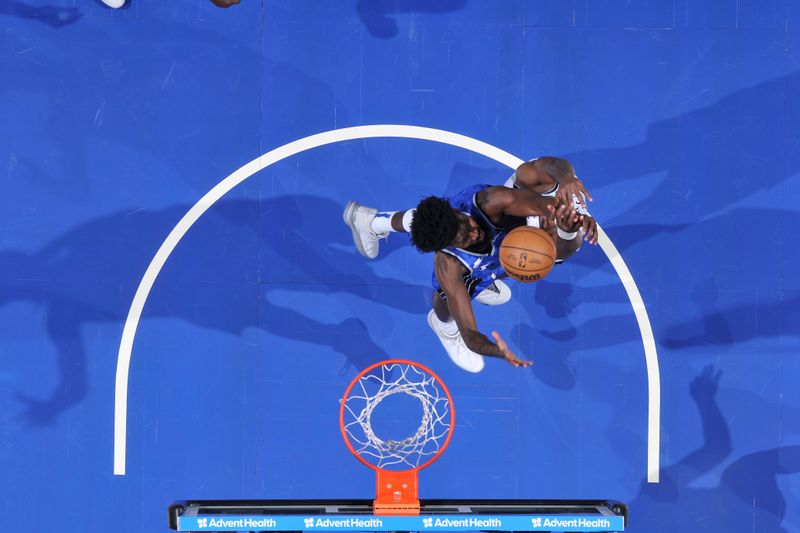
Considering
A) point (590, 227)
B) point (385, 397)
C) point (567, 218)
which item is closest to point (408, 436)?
point (385, 397)

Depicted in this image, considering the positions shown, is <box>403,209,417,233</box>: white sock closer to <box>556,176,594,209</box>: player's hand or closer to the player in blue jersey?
the player in blue jersey

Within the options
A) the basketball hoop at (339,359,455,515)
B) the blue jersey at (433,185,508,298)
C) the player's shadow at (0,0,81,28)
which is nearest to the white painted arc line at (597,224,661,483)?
the blue jersey at (433,185,508,298)

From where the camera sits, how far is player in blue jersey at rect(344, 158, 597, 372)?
524cm

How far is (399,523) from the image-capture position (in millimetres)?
5441

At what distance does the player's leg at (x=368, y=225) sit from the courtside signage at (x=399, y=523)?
2.44 metres

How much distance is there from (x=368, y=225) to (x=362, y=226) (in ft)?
0.22

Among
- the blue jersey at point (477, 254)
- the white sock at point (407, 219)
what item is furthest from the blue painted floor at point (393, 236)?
the blue jersey at point (477, 254)

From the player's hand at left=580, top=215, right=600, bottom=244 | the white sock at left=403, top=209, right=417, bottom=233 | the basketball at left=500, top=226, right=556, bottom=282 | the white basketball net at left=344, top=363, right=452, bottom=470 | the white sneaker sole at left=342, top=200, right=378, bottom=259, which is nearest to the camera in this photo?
the player's hand at left=580, top=215, right=600, bottom=244

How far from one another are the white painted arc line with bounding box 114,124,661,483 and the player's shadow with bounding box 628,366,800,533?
228 millimetres

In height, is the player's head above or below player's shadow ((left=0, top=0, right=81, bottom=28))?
below

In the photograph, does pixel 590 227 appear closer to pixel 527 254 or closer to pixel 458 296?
pixel 527 254

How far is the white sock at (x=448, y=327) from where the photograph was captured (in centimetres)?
645

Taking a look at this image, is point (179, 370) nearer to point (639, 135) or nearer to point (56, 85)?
point (56, 85)

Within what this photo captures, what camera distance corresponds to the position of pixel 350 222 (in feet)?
21.9
